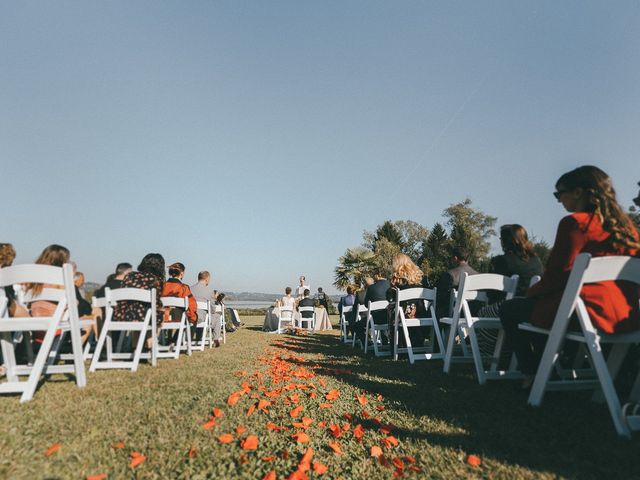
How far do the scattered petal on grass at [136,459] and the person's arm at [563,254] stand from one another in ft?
10.0

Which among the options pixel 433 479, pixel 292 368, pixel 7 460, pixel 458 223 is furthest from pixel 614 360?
pixel 458 223

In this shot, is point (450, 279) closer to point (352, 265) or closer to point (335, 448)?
point (335, 448)

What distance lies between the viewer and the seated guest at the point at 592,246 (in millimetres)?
2449

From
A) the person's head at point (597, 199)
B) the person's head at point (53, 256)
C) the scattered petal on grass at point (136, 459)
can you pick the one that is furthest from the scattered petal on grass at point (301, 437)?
the person's head at point (53, 256)

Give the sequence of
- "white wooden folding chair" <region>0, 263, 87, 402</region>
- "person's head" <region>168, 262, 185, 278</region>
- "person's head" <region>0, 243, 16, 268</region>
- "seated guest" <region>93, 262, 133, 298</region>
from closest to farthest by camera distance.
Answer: "white wooden folding chair" <region>0, 263, 87, 402</region>, "person's head" <region>0, 243, 16, 268</region>, "seated guest" <region>93, 262, 133, 298</region>, "person's head" <region>168, 262, 185, 278</region>

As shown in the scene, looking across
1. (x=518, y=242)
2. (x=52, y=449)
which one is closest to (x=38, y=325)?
(x=52, y=449)

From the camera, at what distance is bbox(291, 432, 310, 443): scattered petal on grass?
2.14 meters

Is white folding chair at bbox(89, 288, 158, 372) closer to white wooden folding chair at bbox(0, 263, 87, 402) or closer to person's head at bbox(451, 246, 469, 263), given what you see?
white wooden folding chair at bbox(0, 263, 87, 402)

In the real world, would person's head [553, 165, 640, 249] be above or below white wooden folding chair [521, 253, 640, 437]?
above

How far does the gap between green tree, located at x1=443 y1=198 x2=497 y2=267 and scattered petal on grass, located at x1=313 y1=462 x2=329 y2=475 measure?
162 feet

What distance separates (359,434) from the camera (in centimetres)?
227

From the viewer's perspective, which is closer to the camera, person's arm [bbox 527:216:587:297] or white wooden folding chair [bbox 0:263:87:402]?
person's arm [bbox 527:216:587:297]

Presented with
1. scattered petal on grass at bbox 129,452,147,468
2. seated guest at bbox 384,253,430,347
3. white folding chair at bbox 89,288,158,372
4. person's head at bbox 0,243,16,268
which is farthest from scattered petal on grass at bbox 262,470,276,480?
person's head at bbox 0,243,16,268

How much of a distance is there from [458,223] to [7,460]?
176 ft
